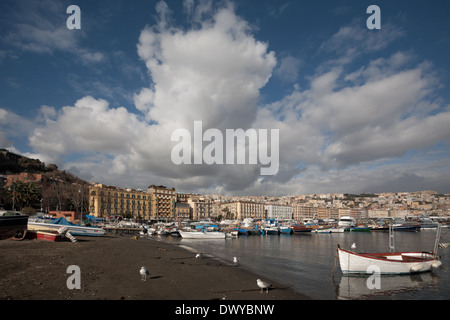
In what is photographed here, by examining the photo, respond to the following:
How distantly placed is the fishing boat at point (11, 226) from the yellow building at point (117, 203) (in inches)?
3097

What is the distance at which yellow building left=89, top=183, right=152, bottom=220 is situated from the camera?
9950cm

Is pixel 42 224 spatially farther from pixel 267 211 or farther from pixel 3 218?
pixel 267 211

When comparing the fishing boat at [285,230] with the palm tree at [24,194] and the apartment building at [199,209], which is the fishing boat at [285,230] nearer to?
the palm tree at [24,194]

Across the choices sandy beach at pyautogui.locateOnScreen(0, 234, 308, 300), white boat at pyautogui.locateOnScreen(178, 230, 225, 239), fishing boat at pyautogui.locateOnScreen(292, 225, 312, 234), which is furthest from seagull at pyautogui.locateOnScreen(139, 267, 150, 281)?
fishing boat at pyautogui.locateOnScreen(292, 225, 312, 234)

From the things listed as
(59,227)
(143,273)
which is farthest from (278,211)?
(143,273)

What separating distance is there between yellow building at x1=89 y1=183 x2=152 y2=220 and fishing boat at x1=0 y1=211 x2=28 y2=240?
78.7 metres

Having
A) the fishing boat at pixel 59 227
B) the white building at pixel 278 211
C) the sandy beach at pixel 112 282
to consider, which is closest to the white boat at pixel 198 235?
the fishing boat at pixel 59 227

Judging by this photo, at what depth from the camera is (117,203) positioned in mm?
106875

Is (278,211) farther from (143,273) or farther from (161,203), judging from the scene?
(143,273)
